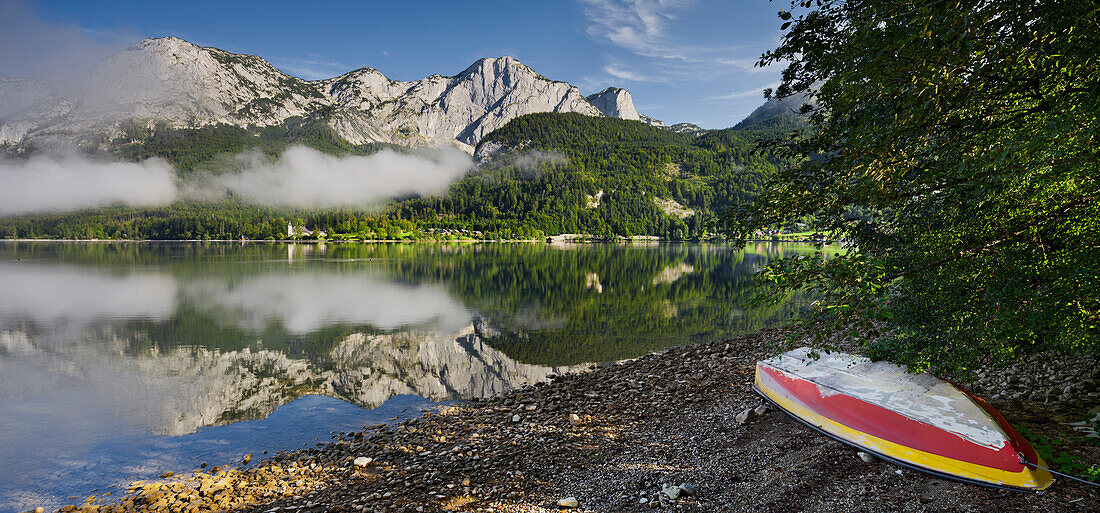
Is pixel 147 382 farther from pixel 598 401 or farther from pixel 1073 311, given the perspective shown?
pixel 1073 311

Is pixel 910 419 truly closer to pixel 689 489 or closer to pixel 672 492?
pixel 689 489

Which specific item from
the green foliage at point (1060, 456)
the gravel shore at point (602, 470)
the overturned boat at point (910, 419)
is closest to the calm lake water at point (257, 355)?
the gravel shore at point (602, 470)

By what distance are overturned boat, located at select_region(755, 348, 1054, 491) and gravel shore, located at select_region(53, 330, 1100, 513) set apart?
22 centimetres

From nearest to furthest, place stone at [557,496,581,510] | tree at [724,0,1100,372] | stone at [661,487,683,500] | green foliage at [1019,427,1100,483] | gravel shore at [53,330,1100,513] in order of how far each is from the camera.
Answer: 1. tree at [724,0,1100,372]
2. green foliage at [1019,427,1100,483]
3. gravel shore at [53,330,1100,513]
4. stone at [661,487,683,500]
5. stone at [557,496,581,510]

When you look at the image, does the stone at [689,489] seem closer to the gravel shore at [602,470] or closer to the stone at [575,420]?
the gravel shore at [602,470]

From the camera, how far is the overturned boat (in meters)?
6.23

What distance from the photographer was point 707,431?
9.72 meters

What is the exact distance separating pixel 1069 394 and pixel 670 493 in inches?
305

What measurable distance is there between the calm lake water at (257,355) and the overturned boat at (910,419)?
8.70 ft

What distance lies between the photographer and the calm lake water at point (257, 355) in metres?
11.9

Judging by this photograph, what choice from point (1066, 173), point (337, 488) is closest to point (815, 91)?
point (1066, 173)

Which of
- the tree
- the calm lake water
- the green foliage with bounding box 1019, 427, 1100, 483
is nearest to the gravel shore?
the green foliage with bounding box 1019, 427, 1100, 483

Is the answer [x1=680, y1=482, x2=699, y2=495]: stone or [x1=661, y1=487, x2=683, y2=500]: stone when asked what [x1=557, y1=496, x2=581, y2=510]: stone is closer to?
[x1=661, y1=487, x2=683, y2=500]: stone

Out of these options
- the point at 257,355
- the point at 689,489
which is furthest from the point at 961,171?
the point at 257,355
